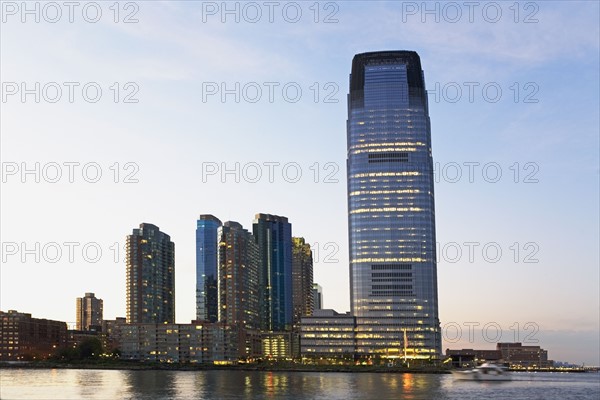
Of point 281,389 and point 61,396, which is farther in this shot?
point 281,389

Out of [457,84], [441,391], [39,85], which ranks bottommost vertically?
[441,391]

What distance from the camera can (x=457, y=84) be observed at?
196125mm

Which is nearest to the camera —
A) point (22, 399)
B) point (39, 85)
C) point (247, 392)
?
point (39, 85)

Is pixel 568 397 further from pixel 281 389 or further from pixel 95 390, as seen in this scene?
pixel 95 390

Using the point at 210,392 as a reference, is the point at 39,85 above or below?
above

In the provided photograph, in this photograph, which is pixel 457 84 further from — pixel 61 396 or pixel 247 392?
pixel 61 396

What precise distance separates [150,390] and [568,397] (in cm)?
8877

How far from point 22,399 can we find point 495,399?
89462 mm

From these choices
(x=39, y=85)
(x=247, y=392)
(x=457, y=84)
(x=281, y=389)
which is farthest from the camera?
(x=457, y=84)

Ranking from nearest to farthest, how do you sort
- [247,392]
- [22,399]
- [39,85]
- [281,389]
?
[39,85], [22,399], [247,392], [281,389]

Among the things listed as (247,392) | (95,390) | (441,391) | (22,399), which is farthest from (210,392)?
(441,391)

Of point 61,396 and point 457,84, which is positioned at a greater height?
point 457,84

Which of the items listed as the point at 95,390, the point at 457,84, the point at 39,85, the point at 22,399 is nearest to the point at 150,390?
the point at 95,390

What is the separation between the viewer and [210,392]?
567ft
